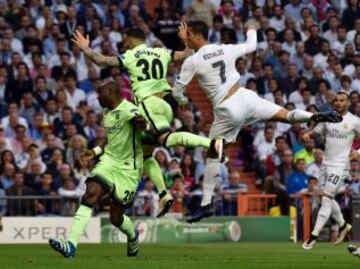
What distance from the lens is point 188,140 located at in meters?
20.4

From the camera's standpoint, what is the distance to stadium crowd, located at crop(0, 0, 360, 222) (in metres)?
30.0

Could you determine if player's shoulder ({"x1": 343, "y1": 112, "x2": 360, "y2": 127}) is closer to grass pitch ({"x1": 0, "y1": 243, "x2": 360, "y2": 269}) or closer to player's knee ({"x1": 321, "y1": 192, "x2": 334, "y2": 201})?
player's knee ({"x1": 321, "y1": 192, "x2": 334, "y2": 201})

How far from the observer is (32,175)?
30.0 m

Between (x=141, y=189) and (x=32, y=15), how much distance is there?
23.5 ft

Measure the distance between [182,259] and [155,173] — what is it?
2185 millimetres

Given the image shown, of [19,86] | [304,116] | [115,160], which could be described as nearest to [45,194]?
[19,86]

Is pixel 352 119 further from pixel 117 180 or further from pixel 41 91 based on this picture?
pixel 41 91

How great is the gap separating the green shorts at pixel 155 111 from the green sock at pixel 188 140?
58 cm

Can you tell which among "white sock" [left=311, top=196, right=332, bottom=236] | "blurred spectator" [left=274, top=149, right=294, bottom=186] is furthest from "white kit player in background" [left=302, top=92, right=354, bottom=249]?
"blurred spectator" [left=274, top=149, right=294, bottom=186]

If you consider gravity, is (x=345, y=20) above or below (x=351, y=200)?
above

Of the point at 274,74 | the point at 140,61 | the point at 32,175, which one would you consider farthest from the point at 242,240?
the point at 140,61

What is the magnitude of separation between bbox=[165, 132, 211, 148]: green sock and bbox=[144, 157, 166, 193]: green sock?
89 centimetres

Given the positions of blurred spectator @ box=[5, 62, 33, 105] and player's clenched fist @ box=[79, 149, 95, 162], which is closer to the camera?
player's clenched fist @ box=[79, 149, 95, 162]

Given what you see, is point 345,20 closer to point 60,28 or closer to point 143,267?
point 60,28
